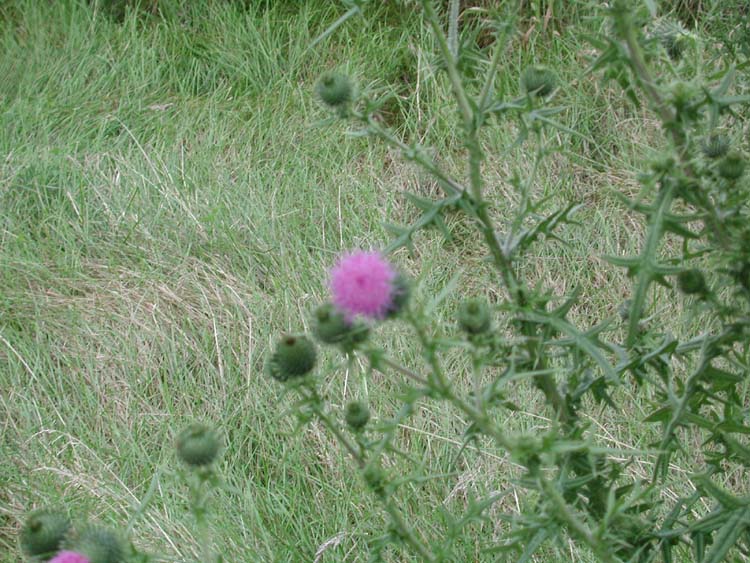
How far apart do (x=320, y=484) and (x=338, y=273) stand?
4.76 feet

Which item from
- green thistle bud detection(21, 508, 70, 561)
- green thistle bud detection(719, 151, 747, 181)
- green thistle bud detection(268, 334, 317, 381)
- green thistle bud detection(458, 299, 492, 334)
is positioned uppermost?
green thistle bud detection(719, 151, 747, 181)

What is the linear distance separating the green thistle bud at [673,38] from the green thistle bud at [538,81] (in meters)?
0.18

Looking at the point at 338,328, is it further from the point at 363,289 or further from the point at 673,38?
the point at 673,38

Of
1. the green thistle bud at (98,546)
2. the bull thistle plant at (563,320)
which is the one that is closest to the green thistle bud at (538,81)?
the bull thistle plant at (563,320)

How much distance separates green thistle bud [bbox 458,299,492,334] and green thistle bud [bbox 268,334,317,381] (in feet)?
0.62

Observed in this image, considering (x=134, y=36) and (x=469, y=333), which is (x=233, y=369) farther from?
(x=134, y=36)

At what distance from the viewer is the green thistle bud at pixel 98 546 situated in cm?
87

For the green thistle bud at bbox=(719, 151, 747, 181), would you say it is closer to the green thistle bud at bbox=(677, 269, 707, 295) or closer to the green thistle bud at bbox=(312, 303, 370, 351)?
the green thistle bud at bbox=(677, 269, 707, 295)

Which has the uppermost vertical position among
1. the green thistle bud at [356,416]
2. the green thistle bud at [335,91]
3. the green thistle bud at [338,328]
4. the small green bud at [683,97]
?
the small green bud at [683,97]

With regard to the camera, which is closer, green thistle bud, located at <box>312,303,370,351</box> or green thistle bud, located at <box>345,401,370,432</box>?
green thistle bud, located at <box>312,303,370,351</box>

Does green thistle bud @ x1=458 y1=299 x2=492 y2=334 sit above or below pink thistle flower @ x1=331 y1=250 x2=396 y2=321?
below

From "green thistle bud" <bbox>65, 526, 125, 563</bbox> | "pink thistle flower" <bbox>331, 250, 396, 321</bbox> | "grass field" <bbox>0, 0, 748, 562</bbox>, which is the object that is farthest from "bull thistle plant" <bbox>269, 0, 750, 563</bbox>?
"grass field" <bbox>0, 0, 748, 562</bbox>

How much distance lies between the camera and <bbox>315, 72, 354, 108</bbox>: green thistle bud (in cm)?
120

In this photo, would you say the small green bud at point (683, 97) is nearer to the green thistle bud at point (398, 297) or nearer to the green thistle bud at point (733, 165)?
the green thistle bud at point (733, 165)
